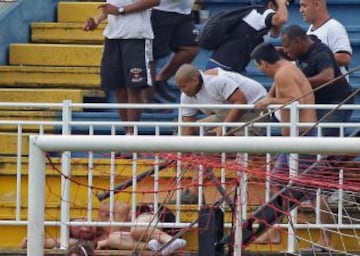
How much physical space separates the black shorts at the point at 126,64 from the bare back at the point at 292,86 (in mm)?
1585

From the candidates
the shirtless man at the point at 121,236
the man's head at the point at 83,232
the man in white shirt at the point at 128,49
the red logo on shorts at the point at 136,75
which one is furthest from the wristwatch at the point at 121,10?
the man's head at the point at 83,232

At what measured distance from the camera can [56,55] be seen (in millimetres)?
14586

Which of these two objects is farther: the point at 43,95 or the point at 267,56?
the point at 43,95

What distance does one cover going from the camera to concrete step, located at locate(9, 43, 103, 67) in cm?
1441

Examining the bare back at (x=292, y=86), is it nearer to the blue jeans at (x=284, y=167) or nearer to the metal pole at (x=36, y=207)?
the blue jeans at (x=284, y=167)

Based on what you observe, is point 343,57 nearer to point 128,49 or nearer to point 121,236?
point 128,49

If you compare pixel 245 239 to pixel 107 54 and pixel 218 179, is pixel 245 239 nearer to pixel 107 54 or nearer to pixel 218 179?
pixel 218 179

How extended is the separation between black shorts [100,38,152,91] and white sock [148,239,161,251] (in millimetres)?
2343

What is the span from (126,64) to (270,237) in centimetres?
245

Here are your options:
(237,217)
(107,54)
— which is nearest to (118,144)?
(237,217)

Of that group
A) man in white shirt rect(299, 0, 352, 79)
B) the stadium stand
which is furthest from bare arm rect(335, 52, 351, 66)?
the stadium stand

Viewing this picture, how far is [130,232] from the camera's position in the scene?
35.9ft

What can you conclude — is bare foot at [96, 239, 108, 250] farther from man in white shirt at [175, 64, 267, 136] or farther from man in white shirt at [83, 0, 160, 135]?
man in white shirt at [83, 0, 160, 135]

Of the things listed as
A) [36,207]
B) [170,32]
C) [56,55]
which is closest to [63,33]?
[56,55]
